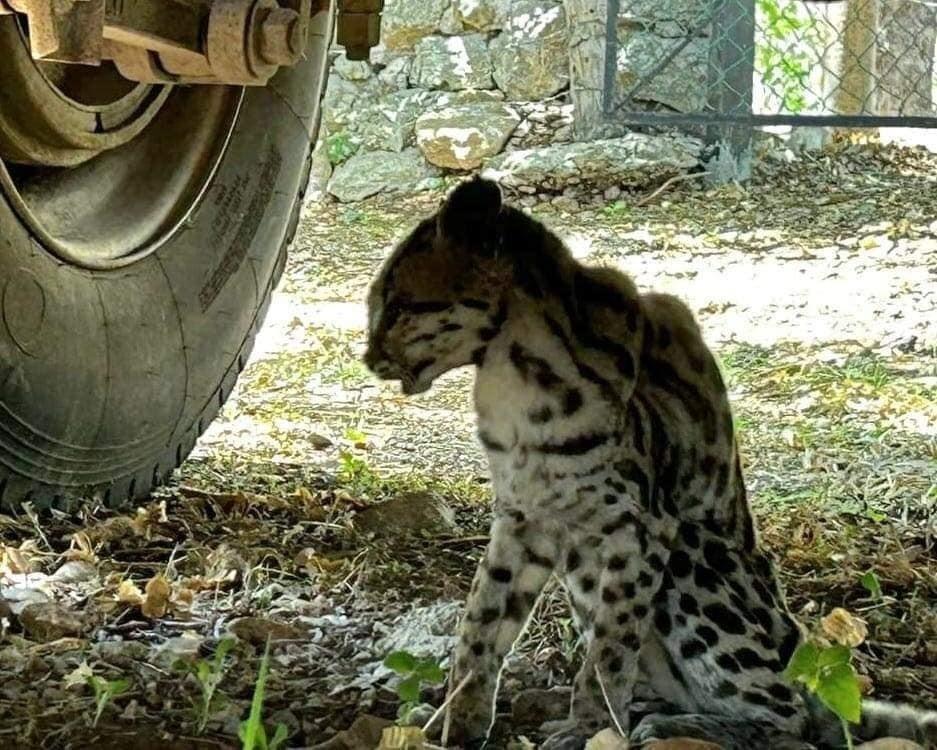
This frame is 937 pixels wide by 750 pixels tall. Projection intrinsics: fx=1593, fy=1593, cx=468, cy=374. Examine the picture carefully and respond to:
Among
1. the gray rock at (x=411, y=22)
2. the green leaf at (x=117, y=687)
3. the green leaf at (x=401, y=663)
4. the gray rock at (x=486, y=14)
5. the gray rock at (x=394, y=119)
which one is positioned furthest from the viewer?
the gray rock at (x=411, y=22)

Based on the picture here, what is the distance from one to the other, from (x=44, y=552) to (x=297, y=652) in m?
0.68

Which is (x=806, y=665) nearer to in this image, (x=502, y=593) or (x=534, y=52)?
(x=502, y=593)

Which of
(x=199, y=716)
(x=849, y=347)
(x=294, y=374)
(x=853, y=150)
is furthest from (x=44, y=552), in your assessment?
(x=853, y=150)

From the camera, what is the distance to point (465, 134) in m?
9.26

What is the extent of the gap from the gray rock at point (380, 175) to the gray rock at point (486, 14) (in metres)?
0.92

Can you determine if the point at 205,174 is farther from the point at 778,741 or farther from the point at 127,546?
the point at 778,741

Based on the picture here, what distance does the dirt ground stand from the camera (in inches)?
101

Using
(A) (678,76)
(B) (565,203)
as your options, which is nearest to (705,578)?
(B) (565,203)

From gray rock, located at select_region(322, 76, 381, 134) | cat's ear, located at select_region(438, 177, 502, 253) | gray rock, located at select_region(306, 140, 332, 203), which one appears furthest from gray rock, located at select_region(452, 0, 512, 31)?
cat's ear, located at select_region(438, 177, 502, 253)

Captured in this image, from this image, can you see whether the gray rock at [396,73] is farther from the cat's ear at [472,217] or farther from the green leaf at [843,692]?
the green leaf at [843,692]

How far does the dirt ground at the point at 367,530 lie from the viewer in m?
2.57

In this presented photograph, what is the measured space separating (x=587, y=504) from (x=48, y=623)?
0.97 meters

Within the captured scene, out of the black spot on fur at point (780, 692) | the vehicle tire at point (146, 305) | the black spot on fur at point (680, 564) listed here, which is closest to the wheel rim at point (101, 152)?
the vehicle tire at point (146, 305)

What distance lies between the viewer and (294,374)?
5.58 meters
